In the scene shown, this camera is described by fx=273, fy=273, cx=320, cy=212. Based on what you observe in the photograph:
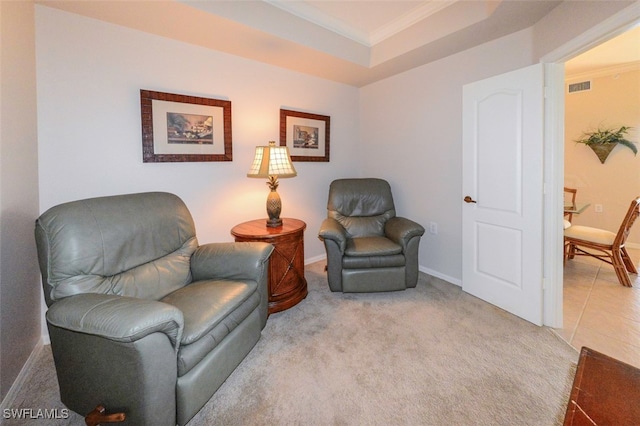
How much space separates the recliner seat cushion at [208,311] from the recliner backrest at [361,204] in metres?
1.60

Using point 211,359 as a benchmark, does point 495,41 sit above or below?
above

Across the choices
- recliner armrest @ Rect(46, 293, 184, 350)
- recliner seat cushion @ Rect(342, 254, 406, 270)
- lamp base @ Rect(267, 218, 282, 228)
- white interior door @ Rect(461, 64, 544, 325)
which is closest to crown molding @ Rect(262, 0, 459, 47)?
white interior door @ Rect(461, 64, 544, 325)

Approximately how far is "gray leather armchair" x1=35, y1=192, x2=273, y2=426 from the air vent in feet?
17.3

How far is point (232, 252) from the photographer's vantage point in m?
1.88

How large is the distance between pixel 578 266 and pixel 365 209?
2626 mm

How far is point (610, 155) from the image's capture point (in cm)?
393

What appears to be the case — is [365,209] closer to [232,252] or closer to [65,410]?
[232,252]

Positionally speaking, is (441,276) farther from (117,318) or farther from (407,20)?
(117,318)

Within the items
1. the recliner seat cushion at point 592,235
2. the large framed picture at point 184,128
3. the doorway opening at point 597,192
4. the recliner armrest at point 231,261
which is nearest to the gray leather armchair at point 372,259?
the recliner armrest at point 231,261

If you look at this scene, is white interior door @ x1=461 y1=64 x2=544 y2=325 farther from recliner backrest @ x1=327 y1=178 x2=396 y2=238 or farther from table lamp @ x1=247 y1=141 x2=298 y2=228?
table lamp @ x1=247 y1=141 x2=298 y2=228

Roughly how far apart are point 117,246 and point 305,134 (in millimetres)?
2273

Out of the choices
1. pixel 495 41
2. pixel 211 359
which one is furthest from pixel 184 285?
pixel 495 41

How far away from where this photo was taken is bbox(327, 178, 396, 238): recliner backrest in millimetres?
3115

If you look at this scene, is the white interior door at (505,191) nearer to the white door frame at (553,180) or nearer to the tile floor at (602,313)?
the white door frame at (553,180)
